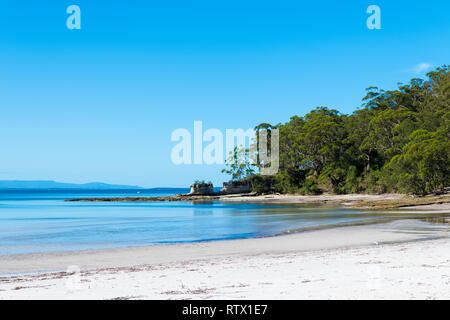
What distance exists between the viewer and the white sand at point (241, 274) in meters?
6.73

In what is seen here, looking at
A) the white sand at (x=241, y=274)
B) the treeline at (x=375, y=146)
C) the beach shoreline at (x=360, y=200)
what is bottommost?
the beach shoreline at (x=360, y=200)

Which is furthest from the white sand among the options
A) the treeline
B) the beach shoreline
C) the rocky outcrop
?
the rocky outcrop

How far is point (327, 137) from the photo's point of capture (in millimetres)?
69938

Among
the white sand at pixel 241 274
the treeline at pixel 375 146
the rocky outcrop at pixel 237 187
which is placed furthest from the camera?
the rocky outcrop at pixel 237 187

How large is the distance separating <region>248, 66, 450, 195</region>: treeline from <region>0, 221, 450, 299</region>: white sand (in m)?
34.1

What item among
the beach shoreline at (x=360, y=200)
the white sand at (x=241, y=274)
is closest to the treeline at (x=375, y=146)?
the beach shoreline at (x=360, y=200)

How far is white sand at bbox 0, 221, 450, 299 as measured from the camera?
6.73 m

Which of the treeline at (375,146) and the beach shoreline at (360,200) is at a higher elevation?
the treeline at (375,146)

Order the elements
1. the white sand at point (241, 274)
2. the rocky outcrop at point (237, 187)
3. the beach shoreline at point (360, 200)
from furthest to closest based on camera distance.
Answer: the rocky outcrop at point (237, 187) → the beach shoreline at point (360, 200) → the white sand at point (241, 274)

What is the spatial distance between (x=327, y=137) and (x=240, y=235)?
53.0 m

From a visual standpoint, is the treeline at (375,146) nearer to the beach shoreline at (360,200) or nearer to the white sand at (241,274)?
the beach shoreline at (360,200)

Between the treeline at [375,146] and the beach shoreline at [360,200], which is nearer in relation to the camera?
the beach shoreline at [360,200]

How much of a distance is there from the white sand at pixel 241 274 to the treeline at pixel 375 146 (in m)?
34.1
